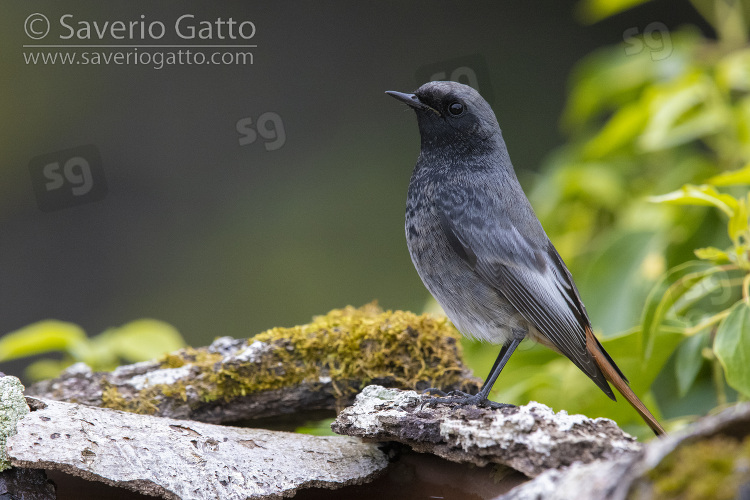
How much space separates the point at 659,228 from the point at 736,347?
105 cm

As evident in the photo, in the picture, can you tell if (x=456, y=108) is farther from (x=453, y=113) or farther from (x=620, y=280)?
(x=620, y=280)

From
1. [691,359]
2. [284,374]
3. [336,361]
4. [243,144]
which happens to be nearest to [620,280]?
[691,359]

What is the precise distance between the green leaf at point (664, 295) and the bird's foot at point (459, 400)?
1.72 feet

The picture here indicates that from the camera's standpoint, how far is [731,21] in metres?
3.57

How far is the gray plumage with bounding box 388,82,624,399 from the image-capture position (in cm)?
259

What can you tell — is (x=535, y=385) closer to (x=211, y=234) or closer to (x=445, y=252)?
(x=445, y=252)

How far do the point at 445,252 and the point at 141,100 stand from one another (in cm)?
538

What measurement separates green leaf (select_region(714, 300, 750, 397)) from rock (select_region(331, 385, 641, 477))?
550 millimetres

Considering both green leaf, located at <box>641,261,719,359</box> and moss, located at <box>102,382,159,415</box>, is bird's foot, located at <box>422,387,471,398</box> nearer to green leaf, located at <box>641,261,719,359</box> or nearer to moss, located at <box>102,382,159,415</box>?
green leaf, located at <box>641,261,719,359</box>

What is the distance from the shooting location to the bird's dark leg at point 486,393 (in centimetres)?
225

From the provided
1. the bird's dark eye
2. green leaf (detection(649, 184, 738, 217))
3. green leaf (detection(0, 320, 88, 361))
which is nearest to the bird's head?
Result: the bird's dark eye

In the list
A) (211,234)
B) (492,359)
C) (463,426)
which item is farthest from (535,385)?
(211,234)

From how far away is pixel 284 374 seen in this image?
8.39 ft

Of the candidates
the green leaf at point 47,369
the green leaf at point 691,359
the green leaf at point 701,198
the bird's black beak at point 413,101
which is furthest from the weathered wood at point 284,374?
the green leaf at point 701,198
